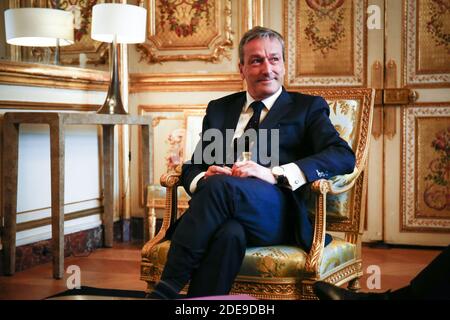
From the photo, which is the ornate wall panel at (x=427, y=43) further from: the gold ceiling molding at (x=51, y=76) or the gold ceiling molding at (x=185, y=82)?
the gold ceiling molding at (x=51, y=76)

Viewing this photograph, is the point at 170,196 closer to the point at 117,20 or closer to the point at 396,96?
the point at 117,20

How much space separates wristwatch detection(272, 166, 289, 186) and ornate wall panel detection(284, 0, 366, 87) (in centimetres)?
215

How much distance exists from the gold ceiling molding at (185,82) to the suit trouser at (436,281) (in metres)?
2.83

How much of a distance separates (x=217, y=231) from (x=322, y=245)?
1.31ft

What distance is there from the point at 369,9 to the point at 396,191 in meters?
1.19

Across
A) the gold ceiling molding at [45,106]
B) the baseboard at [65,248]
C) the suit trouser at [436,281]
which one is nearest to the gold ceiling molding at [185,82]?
the gold ceiling molding at [45,106]

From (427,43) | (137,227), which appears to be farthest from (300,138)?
(137,227)

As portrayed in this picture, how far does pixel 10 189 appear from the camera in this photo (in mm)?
3557

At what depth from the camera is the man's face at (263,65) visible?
2.57 m

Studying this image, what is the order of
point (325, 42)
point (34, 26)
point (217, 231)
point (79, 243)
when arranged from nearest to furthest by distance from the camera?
point (217, 231) < point (34, 26) < point (79, 243) < point (325, 42)

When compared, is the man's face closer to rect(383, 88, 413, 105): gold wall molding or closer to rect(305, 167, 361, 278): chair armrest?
rect(305, 167, 361, 278): chair armrest

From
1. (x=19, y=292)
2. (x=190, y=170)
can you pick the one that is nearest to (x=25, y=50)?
Result: (x=19, y=292)

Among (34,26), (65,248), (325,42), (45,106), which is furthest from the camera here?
(325,42)

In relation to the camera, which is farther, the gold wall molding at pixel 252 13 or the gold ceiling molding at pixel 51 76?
the gold wall molding at pixel 252 13
